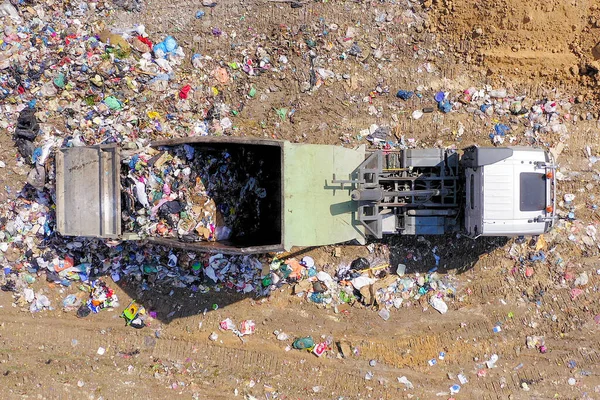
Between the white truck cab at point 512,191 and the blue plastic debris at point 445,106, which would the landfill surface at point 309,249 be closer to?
the blue plastic debris at point 445,106

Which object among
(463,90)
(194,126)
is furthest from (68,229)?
(463,90)

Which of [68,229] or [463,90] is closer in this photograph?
[68,229]

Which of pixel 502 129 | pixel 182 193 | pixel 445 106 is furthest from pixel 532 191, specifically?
pixel 182 193

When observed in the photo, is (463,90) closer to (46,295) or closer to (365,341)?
(365,341)

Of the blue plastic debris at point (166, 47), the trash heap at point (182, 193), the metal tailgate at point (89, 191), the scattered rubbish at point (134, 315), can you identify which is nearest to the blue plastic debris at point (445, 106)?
the trash heap at point (182, 193)

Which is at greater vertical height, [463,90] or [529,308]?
[463,90]
